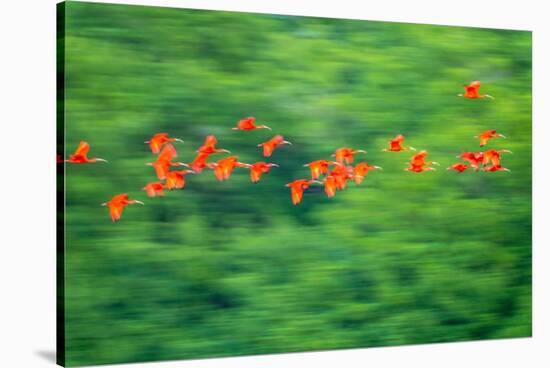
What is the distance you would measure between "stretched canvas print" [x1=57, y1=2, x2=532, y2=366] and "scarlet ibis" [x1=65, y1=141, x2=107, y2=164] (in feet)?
0.04

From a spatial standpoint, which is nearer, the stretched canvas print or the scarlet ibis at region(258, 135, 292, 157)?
the stretched canvas print

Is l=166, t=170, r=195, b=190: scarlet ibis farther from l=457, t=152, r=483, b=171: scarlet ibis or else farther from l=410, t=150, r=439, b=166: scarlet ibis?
l=457, t=152, r=483, b=171: scarlet ibis

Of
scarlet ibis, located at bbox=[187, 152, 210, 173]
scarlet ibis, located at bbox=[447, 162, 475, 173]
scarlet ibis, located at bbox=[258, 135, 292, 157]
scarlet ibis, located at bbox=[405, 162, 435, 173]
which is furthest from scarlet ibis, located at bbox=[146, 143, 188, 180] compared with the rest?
scarlet ibis, located at bbox=[447, 162, 475, 173]

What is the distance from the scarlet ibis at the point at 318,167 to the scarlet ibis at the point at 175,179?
3.21 feet

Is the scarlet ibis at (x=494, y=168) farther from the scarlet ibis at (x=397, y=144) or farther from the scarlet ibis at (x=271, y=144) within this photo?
the scarlet ibis at (x=271, y=144)

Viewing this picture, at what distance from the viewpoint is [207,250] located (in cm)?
838

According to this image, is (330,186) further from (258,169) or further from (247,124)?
(247,124)

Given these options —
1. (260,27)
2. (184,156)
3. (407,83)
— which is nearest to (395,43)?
(407,83)

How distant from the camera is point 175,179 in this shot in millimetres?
8320

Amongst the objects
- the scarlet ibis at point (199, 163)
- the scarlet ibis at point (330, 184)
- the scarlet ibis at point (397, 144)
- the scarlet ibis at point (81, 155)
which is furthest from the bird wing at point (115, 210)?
the scarlet ibis at point (397, 144)

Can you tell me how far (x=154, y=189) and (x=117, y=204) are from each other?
29cm

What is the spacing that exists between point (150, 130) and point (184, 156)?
318mm

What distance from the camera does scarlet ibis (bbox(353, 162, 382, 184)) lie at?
889cm

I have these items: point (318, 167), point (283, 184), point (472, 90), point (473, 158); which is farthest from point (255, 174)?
point (472, 90)
